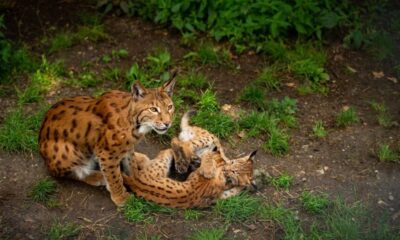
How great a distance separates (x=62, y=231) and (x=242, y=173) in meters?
1.84

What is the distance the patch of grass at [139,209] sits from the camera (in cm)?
617

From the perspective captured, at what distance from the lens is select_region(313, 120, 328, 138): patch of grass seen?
24.3 ft

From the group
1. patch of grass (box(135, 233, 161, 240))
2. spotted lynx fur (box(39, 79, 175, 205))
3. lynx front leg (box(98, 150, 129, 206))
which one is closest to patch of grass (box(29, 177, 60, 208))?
spotted lynx fur (box(39, 79, 175, 205))

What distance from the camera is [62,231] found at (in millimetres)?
6008

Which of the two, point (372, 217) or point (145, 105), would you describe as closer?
point (145, 105)

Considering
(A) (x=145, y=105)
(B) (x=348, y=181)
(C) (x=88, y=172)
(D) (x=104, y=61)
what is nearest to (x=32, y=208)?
(C) (x=88, y=172)

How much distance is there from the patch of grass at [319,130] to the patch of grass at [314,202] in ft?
3.42

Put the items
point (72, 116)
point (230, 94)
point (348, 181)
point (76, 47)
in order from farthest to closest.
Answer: point (76, 47) < point (230, 94) < point (348, 181) < point (72, 116)

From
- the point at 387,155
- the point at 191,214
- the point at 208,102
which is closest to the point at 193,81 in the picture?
the point at 208,102

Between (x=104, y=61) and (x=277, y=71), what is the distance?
7.28 feet

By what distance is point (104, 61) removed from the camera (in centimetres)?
834

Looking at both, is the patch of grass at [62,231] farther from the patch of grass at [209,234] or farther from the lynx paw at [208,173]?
the lynx paw at [208,173]

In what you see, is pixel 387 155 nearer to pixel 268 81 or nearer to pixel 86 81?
pixel 268 81

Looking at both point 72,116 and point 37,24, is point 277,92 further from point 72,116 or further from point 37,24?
point 37,24
